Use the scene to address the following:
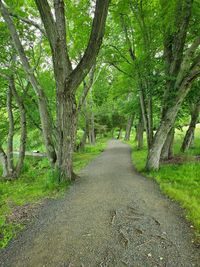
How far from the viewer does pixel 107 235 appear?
3.42 metres

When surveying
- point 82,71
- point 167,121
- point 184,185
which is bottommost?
point 184,185

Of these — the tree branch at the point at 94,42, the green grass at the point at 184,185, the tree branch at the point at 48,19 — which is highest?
the tree branch at the point at 48,19

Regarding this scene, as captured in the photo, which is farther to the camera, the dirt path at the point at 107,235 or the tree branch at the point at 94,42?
the tree branch at the point at 94,42

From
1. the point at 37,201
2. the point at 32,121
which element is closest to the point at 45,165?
the point at 32,121

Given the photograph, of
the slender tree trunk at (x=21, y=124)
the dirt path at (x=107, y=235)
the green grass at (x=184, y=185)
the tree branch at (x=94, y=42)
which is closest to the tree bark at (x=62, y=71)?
the tree branch at (x=94, y=42)

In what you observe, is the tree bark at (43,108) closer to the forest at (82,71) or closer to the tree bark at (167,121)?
the forest at (82,71)

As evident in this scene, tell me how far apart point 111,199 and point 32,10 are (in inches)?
299

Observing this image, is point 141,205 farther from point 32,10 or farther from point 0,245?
point 32,10

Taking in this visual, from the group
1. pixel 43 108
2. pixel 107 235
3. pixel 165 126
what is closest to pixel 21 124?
pixel 43 108

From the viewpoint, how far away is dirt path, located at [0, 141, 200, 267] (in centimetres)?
282

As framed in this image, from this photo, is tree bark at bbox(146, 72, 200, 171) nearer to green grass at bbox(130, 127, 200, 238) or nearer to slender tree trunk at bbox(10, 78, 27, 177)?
green grass at bbox(130, 127, 200, 238)

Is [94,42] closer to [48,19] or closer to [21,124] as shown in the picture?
[48,19]

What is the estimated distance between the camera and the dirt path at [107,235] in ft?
9.24

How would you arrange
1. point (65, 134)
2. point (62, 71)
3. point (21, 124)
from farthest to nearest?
point (21, 124)
point (65, 134)
point (62, 71)
